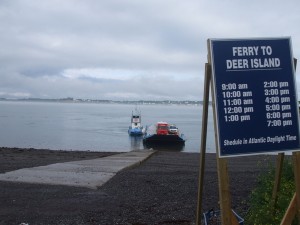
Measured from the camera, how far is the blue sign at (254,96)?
4031 millimetres

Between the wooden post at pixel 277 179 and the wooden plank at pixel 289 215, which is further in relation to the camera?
the wooden post at pixel 277 179

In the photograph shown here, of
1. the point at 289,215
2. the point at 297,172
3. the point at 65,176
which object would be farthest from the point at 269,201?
the point at 65,176

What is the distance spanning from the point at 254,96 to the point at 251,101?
6 cm

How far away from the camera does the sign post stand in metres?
4.03

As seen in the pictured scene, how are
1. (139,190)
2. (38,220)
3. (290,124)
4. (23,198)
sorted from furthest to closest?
(139,190), (23,198), (38,220), (290,124)

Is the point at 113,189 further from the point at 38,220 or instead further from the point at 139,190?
the point at 38,220

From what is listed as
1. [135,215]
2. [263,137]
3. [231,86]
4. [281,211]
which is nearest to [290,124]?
[263,137]

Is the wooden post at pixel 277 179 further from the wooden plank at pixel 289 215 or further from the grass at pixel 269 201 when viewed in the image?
the wooden plank at pixel 289 215

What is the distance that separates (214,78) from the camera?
4.03 meters

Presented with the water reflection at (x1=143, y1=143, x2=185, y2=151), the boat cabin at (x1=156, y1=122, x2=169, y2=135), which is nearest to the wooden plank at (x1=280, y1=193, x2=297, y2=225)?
the water reflection at (x1=143, y1=143, x2=185, y2=151)

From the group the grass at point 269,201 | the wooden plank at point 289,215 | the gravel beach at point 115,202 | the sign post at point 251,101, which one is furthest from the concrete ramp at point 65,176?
the sign post at point 251,101

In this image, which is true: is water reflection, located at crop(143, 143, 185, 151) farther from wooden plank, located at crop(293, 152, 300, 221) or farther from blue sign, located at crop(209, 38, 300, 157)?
blue sign, located at crop(209, 38, 300, 157)

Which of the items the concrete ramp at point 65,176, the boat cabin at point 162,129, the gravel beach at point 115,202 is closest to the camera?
the gravel beach at point 115,202

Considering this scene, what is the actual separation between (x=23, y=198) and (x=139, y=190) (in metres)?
2.64
